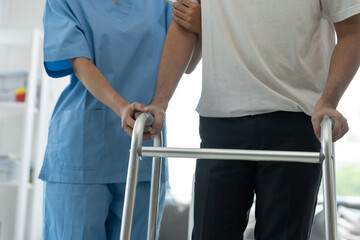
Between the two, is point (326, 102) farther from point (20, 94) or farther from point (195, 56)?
point (20, 94)

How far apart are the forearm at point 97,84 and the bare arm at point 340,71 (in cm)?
48

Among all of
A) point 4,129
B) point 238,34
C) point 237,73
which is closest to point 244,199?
point 237,73

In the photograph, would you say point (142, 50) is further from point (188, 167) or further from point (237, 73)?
point (188, 167)

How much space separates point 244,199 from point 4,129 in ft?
9.59

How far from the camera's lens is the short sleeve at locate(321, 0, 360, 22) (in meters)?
1.14

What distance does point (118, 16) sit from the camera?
1.39m

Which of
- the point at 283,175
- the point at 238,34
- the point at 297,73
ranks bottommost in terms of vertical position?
the point at 283,175

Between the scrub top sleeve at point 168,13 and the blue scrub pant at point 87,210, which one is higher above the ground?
the scrub top sleeve at point 168,13

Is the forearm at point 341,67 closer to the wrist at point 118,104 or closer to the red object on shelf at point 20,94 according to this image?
the wrist at point 118,104

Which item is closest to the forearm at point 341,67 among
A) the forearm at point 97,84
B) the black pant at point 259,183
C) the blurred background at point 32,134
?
the black pant at point 259,183

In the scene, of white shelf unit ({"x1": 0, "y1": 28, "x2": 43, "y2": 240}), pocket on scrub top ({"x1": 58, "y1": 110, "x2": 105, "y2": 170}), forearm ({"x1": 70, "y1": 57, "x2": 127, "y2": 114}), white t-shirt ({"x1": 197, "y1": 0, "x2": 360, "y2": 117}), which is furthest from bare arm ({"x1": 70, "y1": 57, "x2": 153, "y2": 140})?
white shelf unit ({"x1": 0, "y1": 28, "x2": 43, "y2": 240})

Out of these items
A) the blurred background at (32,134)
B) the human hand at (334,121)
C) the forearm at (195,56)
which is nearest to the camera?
the human hand at (334,121)

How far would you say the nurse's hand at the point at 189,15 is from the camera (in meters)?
1.32

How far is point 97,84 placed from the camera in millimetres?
1236
